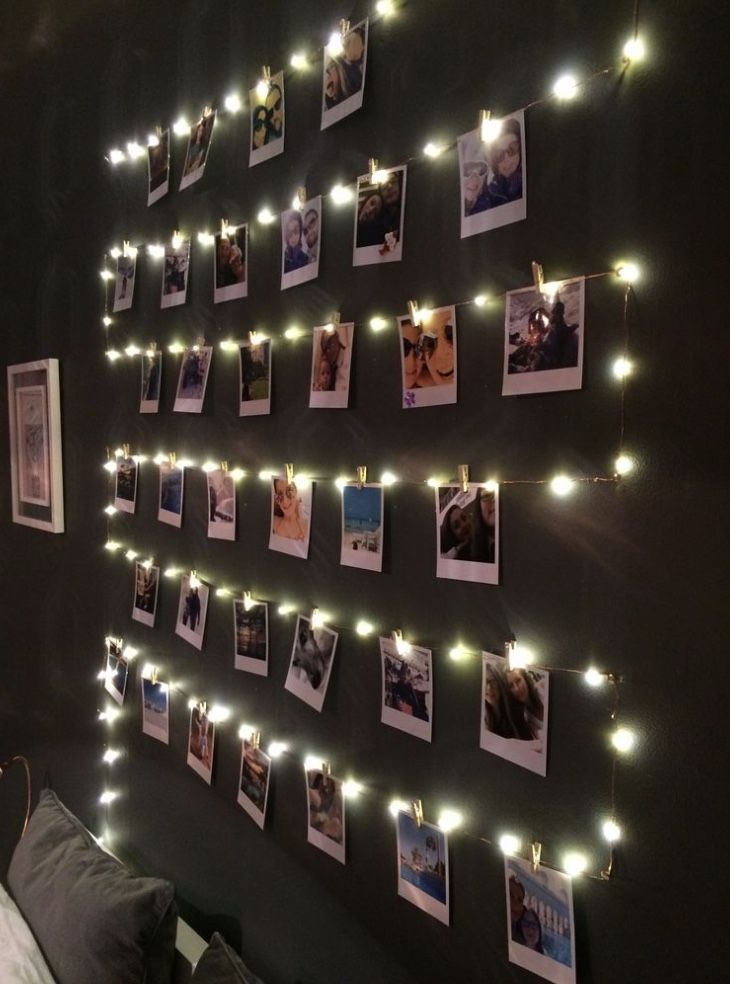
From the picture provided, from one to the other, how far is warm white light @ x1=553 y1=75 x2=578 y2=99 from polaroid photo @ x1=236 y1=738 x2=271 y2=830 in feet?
4.63

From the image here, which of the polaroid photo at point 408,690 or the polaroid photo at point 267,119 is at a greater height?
the polaroid photo at point 267,119

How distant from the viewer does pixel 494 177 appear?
114 cm

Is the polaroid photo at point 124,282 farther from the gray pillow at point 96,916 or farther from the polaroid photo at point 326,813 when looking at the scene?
the gray pillow at point 96,916

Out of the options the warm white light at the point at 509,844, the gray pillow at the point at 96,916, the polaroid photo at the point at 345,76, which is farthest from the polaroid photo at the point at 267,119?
the gray pillow at the point at 96,916

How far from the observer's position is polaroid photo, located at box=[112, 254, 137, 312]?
2.00 metres

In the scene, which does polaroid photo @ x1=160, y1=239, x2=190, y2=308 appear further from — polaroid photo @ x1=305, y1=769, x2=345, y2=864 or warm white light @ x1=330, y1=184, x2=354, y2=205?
polaroid photo @ x1=305, y1=769, x2=345, y2=864

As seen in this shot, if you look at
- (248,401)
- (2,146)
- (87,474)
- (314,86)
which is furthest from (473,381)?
(2,146)

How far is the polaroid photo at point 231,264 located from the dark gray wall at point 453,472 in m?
0.03

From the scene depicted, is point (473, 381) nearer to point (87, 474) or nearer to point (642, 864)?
point (642, 864)

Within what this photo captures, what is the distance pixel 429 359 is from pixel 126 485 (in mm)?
1161

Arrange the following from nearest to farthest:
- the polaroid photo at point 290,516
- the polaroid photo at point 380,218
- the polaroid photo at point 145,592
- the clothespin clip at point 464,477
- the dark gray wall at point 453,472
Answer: the dark gray wall at point 453,472
the clothespin clip at point 464,477
the polaroid photo at point 380,218
the polaroid photo at point 290,516
the polaroid photo at point 145,592

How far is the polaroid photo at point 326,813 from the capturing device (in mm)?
1428

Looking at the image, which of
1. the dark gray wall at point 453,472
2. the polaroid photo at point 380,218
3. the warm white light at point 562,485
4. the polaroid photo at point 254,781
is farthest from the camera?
the polaroid photo at point 254,781

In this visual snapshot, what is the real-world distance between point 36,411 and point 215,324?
1.05m
